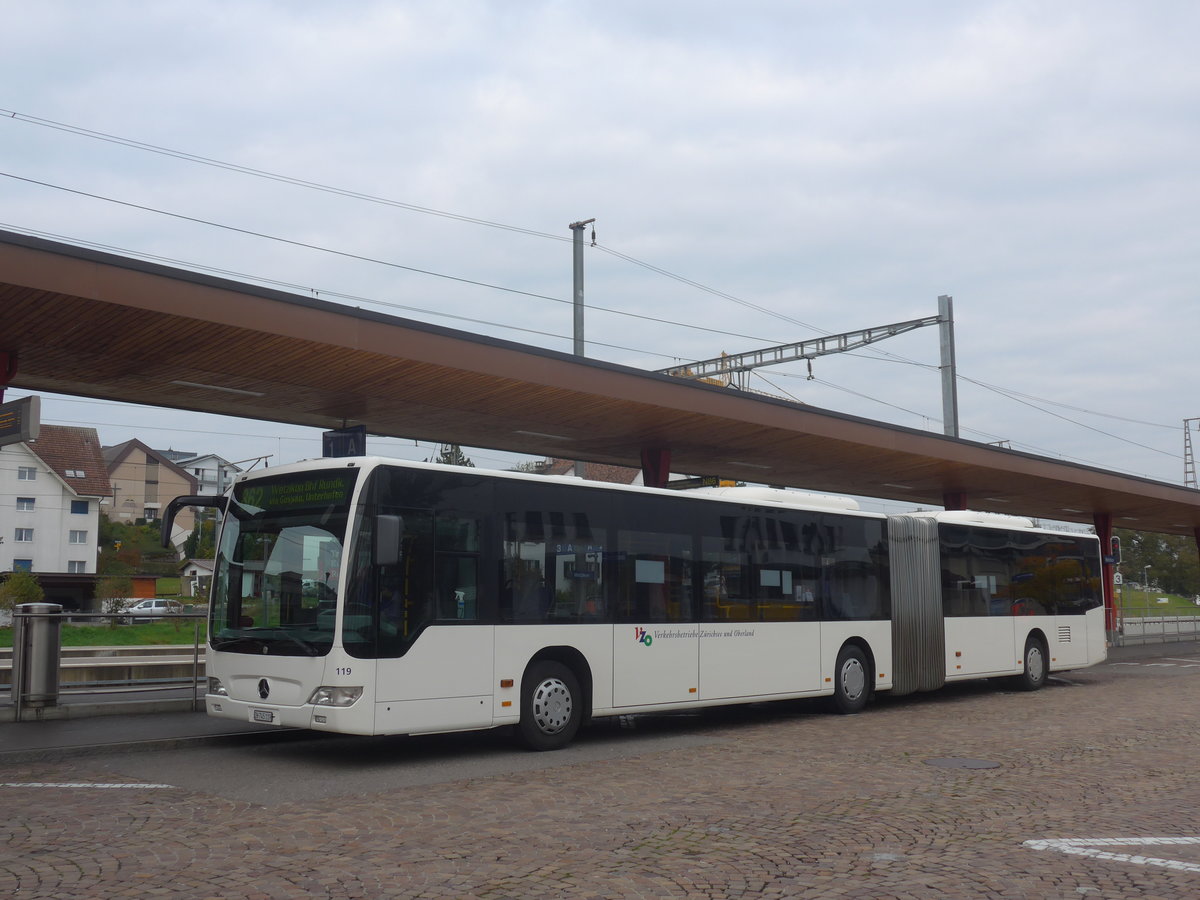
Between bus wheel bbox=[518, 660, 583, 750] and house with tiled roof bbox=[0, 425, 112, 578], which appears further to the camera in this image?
house with tiled roof bbox=[0, 425, 112, 578]

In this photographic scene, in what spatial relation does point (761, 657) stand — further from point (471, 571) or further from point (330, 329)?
point (330, 329)

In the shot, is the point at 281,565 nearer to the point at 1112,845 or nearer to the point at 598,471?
the point at 1112,845

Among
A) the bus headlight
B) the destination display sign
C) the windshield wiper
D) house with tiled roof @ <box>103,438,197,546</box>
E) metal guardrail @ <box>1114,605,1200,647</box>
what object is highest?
house with tiled roof @ <box>103,438,197,546</box>

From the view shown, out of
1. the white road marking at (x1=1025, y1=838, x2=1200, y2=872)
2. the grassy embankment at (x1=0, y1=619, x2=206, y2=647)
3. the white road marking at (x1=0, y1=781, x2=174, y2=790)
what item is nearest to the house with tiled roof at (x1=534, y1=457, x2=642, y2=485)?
the grassy embankment at (x1=0, y1=619, x2=206, y2=647)

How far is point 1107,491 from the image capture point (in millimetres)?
32812

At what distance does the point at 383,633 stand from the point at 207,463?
14769cm

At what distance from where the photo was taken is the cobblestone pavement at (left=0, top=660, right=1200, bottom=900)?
20.9ft

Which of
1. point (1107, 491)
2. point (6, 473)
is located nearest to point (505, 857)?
point (1107, 491)

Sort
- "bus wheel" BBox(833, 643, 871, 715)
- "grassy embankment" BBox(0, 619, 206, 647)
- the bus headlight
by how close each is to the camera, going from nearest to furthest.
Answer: the bus headlight, "bus wheel" BBox(833, 643, 871, 715), "grassy embankment" BBox(0, 619, 206, 647)

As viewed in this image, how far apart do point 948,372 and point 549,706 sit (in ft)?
63.9

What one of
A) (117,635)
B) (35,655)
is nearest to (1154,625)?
(117,635)

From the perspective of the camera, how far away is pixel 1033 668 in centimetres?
2080

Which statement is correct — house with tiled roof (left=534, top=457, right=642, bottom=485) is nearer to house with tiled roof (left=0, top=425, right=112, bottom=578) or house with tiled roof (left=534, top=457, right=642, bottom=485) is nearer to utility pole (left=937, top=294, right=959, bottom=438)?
house with tiled roof (left=0, top=425, right=112, bottom=578)

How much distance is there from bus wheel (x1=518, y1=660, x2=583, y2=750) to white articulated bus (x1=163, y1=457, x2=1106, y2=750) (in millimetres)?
23
